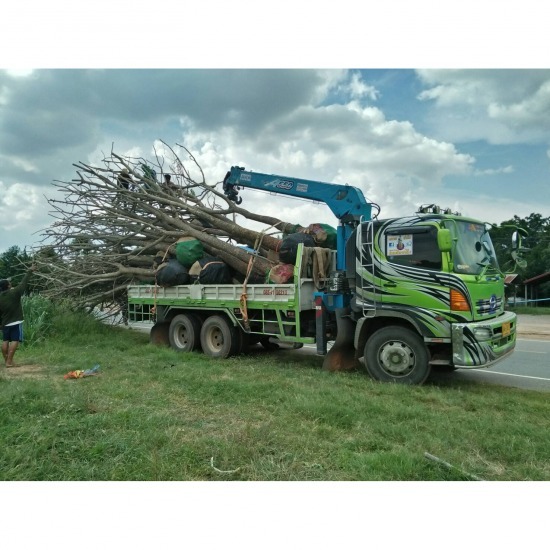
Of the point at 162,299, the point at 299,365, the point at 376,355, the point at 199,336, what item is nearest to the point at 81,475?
the point at 376,355

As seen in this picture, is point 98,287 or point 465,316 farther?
point 98,287

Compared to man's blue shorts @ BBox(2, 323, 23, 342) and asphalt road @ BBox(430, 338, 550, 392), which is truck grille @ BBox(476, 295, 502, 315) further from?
man's blue shorts @ BBox(2, 323, 23, 342)

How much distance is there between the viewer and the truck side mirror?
583 cm

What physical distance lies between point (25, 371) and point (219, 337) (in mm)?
3455

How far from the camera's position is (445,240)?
5.83m

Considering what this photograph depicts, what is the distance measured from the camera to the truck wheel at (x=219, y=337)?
877cm

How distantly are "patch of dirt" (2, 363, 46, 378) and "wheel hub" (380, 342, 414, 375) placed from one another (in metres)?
5.35

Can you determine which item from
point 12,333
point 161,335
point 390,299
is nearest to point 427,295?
point 390,299

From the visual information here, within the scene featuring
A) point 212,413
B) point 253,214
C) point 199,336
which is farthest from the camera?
point 253,214

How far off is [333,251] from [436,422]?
13.6 feet

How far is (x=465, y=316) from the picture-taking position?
5.89 m

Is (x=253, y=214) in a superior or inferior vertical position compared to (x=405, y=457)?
superior

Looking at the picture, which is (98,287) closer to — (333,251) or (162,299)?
(162,299)

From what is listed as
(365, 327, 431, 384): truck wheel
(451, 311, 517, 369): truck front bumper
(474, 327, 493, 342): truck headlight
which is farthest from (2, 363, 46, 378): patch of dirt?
(474, 327, 493, 342): truck headlight
